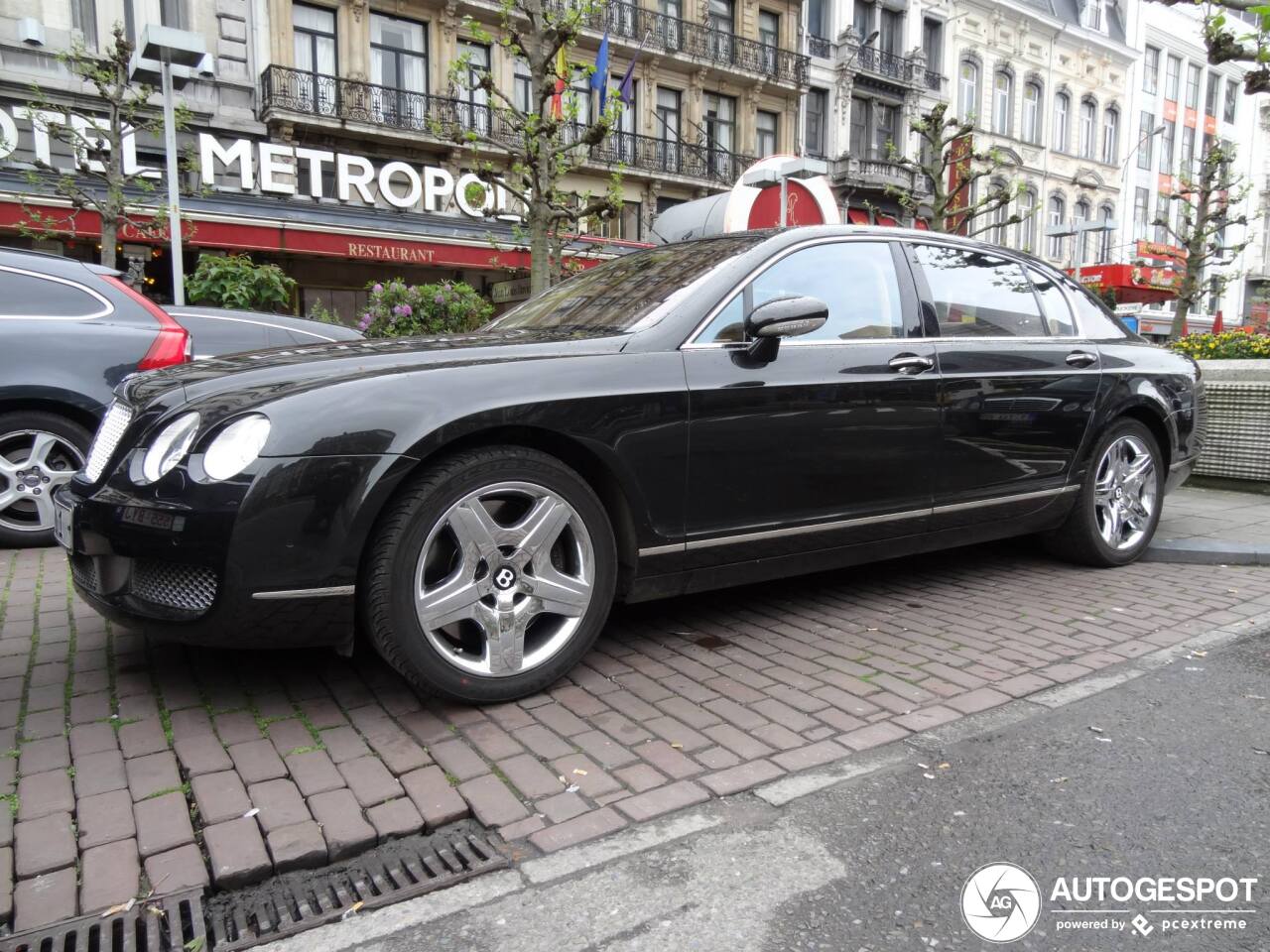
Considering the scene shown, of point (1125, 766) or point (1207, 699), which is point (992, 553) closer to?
point (1207, 699)

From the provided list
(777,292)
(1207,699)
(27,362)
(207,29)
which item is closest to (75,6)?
(207,29)

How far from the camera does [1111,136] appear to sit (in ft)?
130

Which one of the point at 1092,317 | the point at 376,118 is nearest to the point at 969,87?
the point at 376,118

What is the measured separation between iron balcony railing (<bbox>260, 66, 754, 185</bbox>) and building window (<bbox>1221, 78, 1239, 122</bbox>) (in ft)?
110

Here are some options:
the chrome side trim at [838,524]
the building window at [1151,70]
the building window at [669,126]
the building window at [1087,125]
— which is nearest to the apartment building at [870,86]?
the building window at [669,126]

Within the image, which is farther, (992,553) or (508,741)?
(992,553)

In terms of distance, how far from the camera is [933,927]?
71.9 inches

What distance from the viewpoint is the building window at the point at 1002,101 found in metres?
34.8

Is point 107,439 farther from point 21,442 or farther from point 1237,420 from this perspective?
point 1237,420

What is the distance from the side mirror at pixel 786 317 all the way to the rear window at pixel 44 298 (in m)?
3.87

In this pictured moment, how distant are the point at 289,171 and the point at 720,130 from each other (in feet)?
49.5

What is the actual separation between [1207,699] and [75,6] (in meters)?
21.5

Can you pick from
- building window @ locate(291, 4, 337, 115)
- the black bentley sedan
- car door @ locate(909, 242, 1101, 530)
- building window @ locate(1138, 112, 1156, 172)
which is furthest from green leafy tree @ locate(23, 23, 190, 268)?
building window @ locate(1138, 112, 1156, 172)

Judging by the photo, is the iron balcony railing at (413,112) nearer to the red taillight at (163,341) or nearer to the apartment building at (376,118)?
the apartment building at (376,118)
